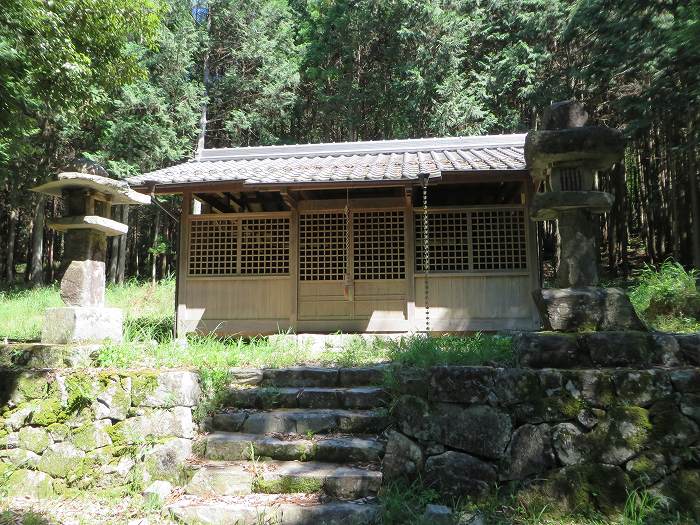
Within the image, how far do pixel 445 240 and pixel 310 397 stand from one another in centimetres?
441

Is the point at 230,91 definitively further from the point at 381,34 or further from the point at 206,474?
the point at 206,474

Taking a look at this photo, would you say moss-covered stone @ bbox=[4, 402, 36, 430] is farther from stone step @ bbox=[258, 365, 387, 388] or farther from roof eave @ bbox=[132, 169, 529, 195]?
roof eave @ bbox=[132, 169, 529, 195]

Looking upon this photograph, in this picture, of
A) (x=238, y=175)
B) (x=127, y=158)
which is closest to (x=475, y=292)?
(x=238, y=175)

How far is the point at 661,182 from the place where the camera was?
43.9 ft

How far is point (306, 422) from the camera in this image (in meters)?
4.07

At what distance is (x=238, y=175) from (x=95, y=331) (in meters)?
3.69

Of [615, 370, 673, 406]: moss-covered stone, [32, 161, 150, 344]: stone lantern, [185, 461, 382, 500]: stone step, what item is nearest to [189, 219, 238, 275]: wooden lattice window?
[32, 161, 150, 344]: stone lantern

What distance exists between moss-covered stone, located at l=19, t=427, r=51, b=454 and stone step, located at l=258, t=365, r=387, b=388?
173 cm

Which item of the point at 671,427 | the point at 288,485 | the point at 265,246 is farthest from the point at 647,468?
the point at 265,246

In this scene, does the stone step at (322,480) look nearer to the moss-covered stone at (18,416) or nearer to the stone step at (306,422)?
the stone step at (306,422)

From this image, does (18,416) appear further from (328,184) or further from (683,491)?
(683,491)

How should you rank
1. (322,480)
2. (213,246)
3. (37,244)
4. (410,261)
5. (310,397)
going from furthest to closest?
(37,244) → (213,246) → (410,261) → (310,397) → (322,480)

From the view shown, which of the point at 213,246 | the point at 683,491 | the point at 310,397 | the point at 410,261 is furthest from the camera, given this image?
the point at 213,246

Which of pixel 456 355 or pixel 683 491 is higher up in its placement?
pixel 456 355
